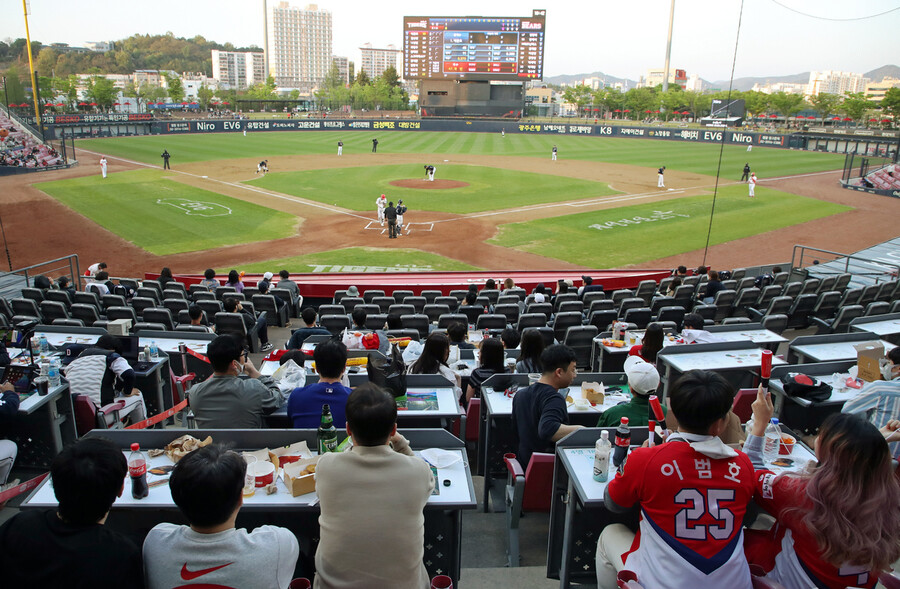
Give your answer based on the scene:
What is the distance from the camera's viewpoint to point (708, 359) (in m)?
9.04

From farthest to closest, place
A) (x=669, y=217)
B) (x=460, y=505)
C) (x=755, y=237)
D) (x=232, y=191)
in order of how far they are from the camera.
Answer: (x=232, y=191)
(x=669, y=217)
(x=755, y=237)
(x=460, y=505)

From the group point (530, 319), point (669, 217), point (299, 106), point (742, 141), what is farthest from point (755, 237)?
point (299, 106)

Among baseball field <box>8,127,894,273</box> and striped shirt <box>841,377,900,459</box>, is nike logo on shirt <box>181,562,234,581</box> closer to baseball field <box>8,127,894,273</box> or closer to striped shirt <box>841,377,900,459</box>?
striped shirt <box>841,377,900,459</box>

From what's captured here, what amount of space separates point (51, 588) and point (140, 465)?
65.3 inches

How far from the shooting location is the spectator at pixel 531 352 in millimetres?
8109

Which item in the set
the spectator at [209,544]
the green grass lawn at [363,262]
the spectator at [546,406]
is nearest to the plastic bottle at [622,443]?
the spectator at [546,406]

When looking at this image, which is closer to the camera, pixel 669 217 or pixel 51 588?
pixel 51 588

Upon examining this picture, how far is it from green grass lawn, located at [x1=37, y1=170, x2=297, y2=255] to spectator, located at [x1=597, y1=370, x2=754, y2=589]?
21773 millimetres

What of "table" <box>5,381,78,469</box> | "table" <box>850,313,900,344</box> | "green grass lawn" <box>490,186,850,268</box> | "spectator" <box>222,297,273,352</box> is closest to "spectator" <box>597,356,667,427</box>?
"table" <box>5,381,78,469</box>

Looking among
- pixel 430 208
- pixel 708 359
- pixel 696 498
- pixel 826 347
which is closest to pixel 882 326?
pixel 826 347

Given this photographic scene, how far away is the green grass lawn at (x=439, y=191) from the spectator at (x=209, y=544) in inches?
1023

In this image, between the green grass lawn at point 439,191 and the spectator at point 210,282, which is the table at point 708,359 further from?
the green grass lawn at point 439,191

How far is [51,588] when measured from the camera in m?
3.05

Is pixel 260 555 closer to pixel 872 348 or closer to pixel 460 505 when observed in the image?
pixel 460 505
